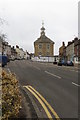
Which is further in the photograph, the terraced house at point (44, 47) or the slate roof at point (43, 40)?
the slate roof at point (43, 40)

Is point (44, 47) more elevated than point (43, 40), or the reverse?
point (43, 40)

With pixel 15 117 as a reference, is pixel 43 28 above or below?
above

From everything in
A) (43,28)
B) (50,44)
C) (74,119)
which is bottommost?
(74,119)

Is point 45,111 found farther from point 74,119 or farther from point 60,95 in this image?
point 60,95

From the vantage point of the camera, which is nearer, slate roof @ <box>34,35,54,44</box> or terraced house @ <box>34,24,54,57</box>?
terraced house @ <box>34,24,54,57</box>

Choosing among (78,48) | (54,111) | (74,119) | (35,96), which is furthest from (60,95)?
(78,48)

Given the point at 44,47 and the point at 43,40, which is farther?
the point at 43,40

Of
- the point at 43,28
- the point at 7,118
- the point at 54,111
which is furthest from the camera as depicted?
the point at 43,28

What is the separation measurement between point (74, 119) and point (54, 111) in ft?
4.00

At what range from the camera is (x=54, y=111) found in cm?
885

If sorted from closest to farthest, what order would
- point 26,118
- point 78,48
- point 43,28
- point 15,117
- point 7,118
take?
point 7,118, point 15,117, point 26,118, point 78,48, point 43,28

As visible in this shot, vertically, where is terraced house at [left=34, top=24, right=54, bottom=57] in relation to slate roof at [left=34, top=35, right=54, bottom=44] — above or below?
below

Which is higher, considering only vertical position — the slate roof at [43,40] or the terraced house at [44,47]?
the slate roof at [43,40]

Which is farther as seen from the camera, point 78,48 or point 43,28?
point 43,28
